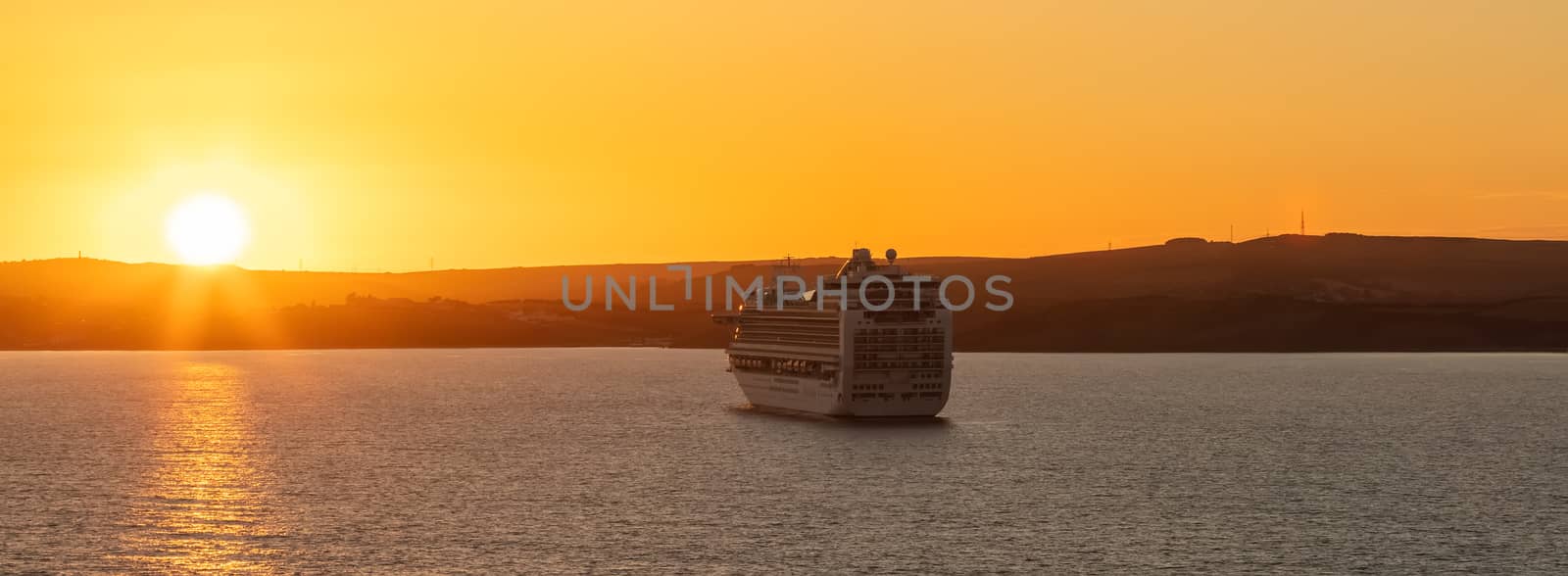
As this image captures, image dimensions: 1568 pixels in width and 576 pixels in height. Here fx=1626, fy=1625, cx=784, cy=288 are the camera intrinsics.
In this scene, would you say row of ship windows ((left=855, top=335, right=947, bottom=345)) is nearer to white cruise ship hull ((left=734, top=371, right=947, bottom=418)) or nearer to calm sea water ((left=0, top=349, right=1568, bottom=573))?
white cruise ship hull ((left=734, top=371, right=947, bottom=418))

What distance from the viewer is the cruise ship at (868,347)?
11762cm

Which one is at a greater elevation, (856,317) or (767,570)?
(856,317)

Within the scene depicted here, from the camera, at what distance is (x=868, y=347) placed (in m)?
118

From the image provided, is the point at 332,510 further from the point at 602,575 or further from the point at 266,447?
the point at 266,447

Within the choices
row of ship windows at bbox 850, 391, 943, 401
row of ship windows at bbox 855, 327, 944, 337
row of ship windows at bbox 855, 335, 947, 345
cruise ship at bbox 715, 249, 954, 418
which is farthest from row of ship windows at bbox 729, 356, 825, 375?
row of ship windows at bbox 855, 327, 944, 337

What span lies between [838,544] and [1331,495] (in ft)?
106

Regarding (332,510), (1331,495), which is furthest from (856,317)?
(332,510)

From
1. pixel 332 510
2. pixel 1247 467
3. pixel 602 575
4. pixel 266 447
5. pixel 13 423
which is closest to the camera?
pixel 602 575

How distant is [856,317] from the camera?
11738cm

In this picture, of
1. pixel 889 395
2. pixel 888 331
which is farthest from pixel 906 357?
pixel 889 395

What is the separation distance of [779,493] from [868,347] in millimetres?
32627

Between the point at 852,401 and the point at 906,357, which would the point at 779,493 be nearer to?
the point at 852,401

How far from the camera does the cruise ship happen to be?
117625 mm

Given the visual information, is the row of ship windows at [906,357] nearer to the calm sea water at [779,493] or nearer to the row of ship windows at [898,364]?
the row of ship windows at [898,364]
